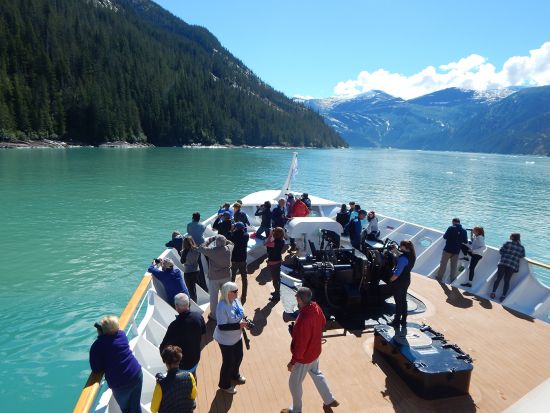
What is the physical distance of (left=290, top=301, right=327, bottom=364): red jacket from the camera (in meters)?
4.75

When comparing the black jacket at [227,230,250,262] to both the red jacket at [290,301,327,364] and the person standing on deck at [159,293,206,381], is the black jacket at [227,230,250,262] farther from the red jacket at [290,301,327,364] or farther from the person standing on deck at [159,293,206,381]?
the red jacket at [290,301,327,364]

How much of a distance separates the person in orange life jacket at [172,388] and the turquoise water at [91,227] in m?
5.15

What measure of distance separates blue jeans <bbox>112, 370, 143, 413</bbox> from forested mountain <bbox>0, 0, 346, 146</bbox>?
92.3m

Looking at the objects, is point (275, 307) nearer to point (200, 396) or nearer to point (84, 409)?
point (200, 396)

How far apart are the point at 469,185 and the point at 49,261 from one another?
198ft

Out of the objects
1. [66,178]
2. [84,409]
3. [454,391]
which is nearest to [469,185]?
Result: [66,178]

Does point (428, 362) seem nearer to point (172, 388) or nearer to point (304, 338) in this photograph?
point (304, 338)

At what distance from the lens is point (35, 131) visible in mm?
86750

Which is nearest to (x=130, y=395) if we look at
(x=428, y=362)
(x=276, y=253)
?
(x=428, y=362)

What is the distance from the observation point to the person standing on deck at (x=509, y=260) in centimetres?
909

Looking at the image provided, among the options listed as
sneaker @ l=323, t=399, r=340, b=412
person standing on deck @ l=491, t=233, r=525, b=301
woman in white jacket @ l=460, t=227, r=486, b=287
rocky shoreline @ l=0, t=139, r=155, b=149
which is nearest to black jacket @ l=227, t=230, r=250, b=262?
sneaker @ l=323, t=399, r=340, b=412

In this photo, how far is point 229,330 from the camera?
17.4ft

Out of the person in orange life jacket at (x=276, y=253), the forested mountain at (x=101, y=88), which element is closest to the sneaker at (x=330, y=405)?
the person in orange life jacket at (x=276, y=253)

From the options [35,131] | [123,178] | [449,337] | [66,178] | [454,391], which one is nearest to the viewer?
[454,391]
